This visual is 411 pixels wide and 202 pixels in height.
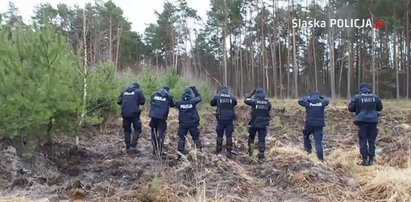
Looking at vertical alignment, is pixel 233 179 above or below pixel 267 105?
below

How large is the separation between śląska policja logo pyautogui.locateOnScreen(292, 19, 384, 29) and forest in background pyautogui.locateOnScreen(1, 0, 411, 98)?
0.42 meters

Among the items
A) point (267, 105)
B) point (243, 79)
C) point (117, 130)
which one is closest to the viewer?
point (267, 105)

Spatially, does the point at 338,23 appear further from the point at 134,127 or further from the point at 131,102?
the point at 131,102

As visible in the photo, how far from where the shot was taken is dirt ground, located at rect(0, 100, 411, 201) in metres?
7.26

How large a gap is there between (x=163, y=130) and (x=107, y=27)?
30.4 metres

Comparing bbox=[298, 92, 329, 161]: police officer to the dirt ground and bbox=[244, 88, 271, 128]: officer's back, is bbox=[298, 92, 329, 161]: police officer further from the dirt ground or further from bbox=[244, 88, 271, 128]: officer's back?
bbox=[244, 88, 271, 128]: officer's back

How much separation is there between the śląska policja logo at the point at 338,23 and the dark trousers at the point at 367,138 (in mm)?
29551

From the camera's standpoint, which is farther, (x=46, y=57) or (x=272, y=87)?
(x=272, y=87)

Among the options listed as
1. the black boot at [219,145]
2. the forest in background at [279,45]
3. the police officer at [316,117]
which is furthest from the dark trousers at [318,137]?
the forest in background at [279,45]

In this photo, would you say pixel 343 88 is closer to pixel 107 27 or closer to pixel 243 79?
pixel 243 79

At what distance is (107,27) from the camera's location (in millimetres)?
39375

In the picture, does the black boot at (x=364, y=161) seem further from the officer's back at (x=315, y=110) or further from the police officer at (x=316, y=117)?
the officer's back at (x=315, y=110)

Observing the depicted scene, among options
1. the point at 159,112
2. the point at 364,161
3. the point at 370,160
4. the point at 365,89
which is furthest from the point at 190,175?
the point at 365,89

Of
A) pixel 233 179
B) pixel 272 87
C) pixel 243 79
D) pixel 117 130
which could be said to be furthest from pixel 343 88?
pixel 233 179
